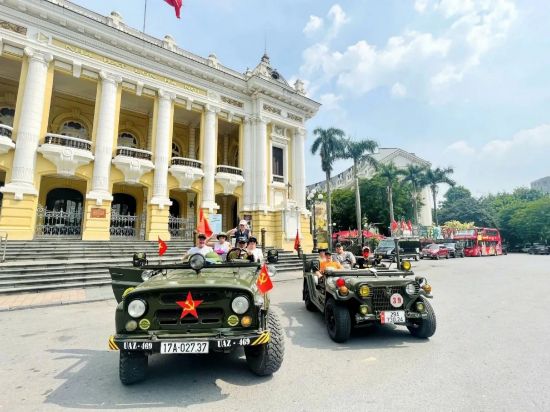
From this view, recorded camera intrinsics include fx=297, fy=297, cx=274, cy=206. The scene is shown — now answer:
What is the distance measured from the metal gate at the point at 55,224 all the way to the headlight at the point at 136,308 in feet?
44.8

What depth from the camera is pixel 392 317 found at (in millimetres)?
4426

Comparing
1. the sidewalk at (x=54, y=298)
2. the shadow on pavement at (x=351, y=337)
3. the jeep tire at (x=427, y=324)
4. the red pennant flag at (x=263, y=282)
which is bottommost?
the shadow on pavement at (x=351, y=337)

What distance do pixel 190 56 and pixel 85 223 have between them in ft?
40.4

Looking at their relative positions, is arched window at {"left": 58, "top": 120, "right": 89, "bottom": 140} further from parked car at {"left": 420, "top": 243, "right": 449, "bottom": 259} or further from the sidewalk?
parked car at {"left": 420, "top": 243, "right": 449, "bottom": 259}

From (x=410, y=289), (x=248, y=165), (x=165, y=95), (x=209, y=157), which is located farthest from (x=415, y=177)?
(x=410, y=289)

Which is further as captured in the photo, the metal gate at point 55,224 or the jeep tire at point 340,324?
the metal gate at point 55,224

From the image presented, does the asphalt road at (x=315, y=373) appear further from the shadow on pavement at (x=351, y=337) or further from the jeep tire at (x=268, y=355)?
the jeep tire at (x=268, y=355)

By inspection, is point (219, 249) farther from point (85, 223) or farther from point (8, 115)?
point (8, 115)

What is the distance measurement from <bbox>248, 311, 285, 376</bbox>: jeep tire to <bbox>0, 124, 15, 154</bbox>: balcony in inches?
609

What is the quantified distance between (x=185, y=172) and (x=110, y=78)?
6174 mm

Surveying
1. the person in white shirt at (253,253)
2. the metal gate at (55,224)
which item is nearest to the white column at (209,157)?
the metal gate at (55,224)

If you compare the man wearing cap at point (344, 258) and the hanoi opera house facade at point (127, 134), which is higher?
the hanoi opera house facade at point (127, 134)

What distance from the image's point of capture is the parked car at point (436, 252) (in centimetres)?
2812

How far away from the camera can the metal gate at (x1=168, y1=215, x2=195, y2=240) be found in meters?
18.3
